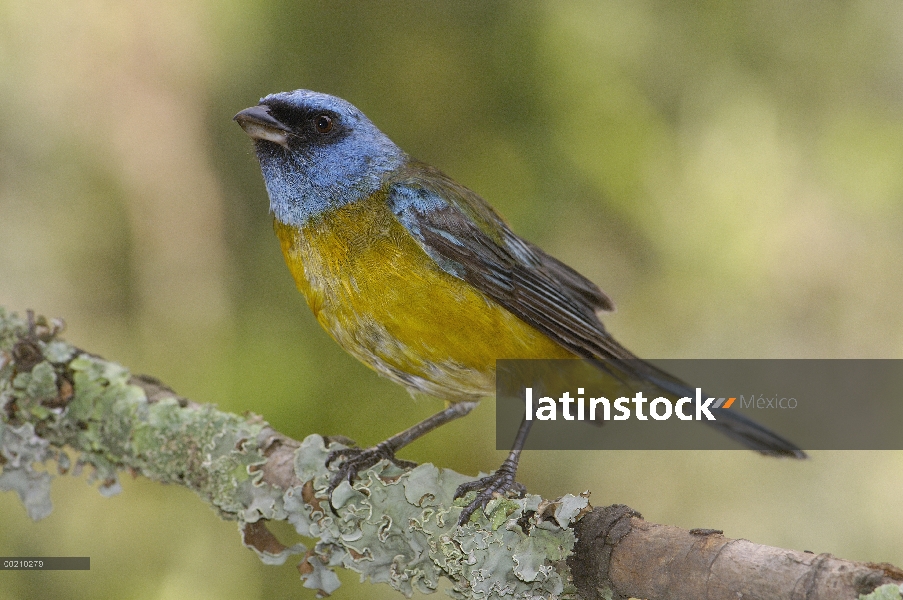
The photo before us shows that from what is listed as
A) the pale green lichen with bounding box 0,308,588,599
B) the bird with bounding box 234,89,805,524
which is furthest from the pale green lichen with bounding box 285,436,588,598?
the bird with bounding box 234,89,805,524

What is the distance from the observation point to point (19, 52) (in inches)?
164

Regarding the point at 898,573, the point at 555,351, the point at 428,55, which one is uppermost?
the point at 428,55

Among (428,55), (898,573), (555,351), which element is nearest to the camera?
(898,573)

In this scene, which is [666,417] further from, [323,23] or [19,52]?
[19,52]

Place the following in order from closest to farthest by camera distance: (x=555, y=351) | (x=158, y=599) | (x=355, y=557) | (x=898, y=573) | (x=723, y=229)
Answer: (x=898, y=573) < (x=355, y=557) < (x=555, y=351) < (x=158, y=599) < (x=723, y=229)

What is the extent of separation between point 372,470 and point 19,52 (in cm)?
282

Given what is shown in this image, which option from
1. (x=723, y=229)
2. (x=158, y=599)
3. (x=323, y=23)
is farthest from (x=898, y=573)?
(x=323, y=23)

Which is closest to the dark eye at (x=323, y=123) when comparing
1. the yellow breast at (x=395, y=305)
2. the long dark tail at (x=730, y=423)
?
the yellow breast at (x=395, y=305)

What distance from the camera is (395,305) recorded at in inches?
112

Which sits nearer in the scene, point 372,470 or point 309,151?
point 372,470

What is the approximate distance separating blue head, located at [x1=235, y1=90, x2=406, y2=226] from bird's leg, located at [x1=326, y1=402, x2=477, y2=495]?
2.81ft

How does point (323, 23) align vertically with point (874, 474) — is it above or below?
above

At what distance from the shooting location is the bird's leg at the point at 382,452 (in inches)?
116

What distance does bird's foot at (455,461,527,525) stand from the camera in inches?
101
